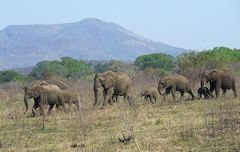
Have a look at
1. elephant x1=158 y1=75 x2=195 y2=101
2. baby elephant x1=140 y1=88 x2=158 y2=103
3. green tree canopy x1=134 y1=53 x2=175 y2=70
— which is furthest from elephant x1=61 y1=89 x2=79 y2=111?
green tree canopy x1=134 y1=53 x2=175 y2=70

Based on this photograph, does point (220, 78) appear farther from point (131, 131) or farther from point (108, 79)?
point (131, 131)

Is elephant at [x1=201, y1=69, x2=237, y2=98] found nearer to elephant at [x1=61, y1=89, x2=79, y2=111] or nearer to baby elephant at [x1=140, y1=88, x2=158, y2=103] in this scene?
baby elephant at [x1=140, y1=88, x2=158, y2=103]

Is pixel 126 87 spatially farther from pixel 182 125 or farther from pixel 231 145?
pixel 231 145

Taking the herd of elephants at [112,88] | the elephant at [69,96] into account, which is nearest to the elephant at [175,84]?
the herd of elephants at [112,88]

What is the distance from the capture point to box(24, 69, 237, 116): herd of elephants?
21953 millimetres

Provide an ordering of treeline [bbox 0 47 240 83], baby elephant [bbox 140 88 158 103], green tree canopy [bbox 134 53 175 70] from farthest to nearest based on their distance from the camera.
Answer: green tree canopy [bbox 134 53 175 70], treeline [bbox 0 47 240 83], baby elephant [bbox 140 88 158 103]

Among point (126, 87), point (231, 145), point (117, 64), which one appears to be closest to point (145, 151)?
point (231, 145)

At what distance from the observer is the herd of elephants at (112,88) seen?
22.0 metres

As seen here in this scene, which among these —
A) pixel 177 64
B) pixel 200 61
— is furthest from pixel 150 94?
pixel 177 64

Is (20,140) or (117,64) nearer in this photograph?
(20,140)

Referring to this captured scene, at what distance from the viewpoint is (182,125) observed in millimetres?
15266

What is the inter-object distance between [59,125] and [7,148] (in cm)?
430

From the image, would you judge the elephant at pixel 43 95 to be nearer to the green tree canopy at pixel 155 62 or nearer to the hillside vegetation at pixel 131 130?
the hillside vegetation at pixel 131 130

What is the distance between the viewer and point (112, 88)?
25750mm
